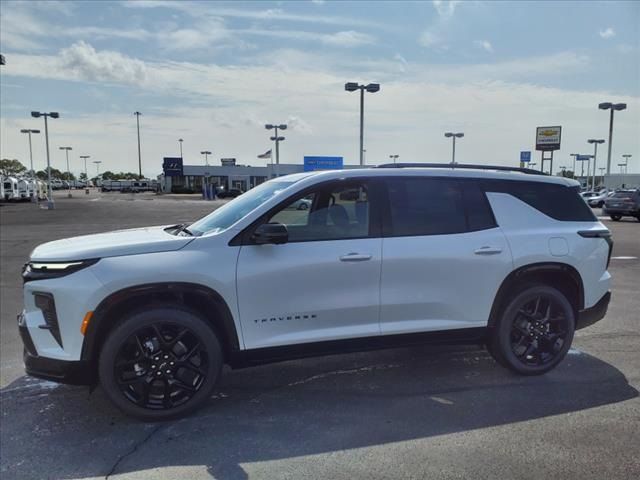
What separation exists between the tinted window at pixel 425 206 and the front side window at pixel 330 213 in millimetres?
237

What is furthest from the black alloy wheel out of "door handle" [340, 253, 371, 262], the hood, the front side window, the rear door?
the rear door

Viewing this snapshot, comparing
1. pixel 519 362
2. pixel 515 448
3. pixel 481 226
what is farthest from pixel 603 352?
pixel 515 448

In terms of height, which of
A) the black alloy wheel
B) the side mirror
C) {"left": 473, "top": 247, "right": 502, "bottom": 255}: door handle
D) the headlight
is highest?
the side mirror

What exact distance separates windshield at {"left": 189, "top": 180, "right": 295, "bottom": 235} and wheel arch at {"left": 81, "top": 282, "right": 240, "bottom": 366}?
0.53m

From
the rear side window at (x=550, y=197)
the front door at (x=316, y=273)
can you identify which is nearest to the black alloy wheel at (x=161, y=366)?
the front door at (x=316, y=273)

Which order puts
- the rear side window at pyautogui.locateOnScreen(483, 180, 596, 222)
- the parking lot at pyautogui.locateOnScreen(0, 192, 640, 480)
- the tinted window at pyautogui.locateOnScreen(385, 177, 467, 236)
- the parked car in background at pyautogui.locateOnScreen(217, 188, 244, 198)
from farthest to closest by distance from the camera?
the parked car in background at pyautogui.locateOnScreen(217, 188, 244, 198)
the rear side window at pyautogui.locateOnScreen(483, 180, 596, 222)
the tinted window at pyautogui.locateOnScreen(385, 177, 467, 236)
the parking lot at pyautogui.locateOnScreen(0, 192, 640, 480)

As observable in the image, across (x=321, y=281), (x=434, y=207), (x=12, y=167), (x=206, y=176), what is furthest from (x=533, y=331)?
(x=12, y=167)

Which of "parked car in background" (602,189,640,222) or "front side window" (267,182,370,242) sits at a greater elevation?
"front side window" (267,182,370,242)

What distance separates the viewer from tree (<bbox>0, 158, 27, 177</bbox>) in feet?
332

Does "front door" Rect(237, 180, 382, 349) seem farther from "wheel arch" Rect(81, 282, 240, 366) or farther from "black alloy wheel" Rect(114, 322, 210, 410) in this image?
"black alloy wheel" Rect(114, 322, 210, 410)

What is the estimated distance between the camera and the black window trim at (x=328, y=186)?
12.0ft

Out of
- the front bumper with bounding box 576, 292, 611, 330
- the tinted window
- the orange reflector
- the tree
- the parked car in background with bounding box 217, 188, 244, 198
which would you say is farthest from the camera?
the tree

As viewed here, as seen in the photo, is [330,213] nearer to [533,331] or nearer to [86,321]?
[86,321]

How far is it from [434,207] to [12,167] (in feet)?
394
